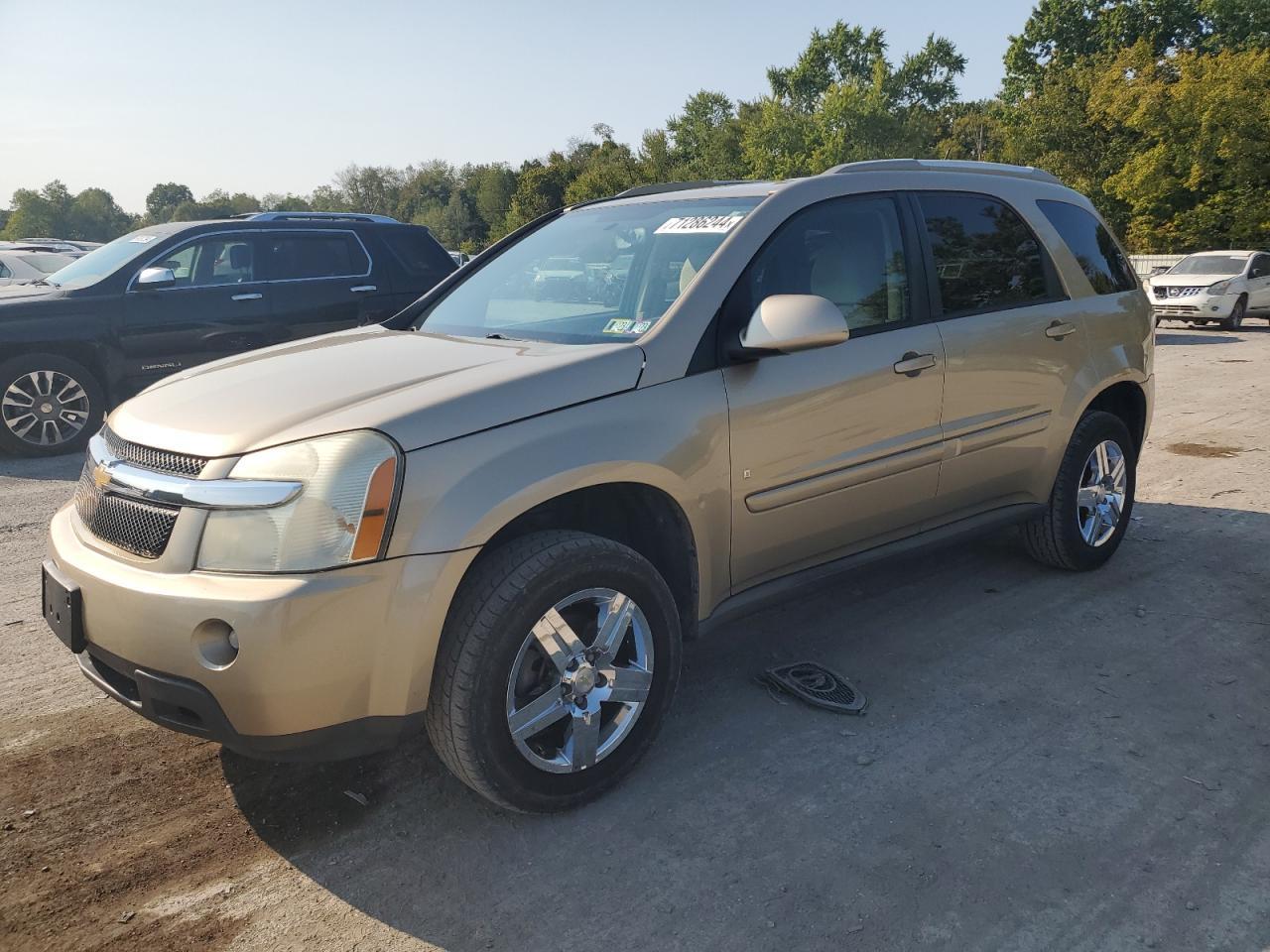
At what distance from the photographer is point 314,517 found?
2.39m

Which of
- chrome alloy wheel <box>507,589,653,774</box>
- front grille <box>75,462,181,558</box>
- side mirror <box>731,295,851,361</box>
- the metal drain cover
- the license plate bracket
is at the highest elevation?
side mirror <box>731,295,851,361</box>

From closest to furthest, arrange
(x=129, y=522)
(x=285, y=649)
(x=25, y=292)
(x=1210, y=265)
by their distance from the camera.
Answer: (x=285, y=649), (x=129, y=522), (x=25, y=292), (x=1210, y=265)

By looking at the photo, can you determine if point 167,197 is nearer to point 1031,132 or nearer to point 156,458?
point 1031,132

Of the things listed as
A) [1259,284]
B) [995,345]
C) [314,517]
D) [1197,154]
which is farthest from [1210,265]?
[314,517]

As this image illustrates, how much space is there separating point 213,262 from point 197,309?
0.46 metres

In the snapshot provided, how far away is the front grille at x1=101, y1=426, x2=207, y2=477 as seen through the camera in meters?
2.53

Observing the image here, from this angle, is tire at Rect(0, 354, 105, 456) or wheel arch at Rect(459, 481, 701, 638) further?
tire at Rect(0, 354, 105, 456)

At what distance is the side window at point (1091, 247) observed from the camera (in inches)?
180

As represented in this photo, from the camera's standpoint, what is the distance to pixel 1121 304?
471 centimetres

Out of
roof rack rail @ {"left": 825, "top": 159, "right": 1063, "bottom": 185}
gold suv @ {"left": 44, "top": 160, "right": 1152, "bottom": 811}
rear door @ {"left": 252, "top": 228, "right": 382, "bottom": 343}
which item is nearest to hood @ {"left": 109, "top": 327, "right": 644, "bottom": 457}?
gold suv @ {"left": 44, "top": 160, "right": 1152, "bottom": 811}

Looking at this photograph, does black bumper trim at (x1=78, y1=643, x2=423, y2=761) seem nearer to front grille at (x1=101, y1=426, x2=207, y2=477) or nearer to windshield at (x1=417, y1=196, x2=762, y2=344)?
front grille at (x1=101, y1=426, x2=207, y2=477)

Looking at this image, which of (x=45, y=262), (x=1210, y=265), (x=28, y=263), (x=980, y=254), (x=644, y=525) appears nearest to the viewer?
(x=644, y=525)

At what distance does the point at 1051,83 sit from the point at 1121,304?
130 feet

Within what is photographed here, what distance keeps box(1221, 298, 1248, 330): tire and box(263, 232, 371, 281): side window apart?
1609 centimetres
